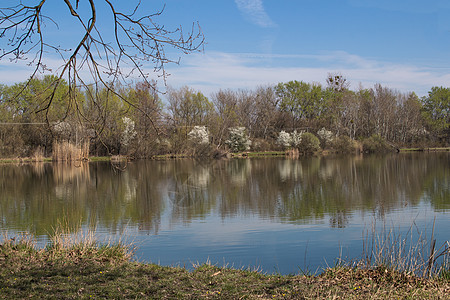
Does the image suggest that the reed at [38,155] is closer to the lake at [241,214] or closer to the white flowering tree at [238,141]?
the lake at [241,214]

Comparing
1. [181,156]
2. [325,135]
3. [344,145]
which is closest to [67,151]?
[181,156]

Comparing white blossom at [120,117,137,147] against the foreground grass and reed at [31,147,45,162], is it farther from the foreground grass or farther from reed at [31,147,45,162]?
the foreground grass

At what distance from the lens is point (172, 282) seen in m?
5.22

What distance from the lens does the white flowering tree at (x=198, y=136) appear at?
49.6 meters

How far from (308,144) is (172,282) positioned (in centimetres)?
4935

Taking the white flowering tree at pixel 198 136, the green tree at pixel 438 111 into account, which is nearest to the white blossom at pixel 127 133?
the white flowering tree at pixel 198 136

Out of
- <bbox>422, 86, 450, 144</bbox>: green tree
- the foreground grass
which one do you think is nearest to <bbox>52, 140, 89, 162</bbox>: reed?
the foreground grass

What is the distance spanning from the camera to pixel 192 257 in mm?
8195

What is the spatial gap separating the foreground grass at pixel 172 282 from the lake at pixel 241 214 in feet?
4.46

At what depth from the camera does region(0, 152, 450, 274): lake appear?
336 inches

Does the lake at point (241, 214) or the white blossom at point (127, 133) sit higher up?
the white blossom at point (127, 133)

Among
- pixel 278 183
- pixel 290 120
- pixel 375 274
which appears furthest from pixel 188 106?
pixel 375 274

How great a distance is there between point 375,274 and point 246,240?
4313mm

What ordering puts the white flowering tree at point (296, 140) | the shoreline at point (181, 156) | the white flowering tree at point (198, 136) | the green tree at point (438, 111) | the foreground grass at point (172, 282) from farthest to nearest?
the green tree at point (438, 111)
the white flowering tree at point (296, 140)
the white flowering tree at point (198, 136)
the shoreline at point (181, 156)
the foreground grass at point (172, 282)
